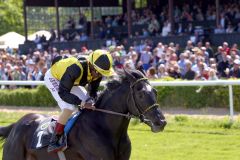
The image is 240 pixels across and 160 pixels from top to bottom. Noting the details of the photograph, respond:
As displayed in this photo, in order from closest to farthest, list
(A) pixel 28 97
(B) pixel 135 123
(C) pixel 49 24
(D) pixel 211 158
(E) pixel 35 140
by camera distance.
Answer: (E) pixel 35 140 < (D) pixel 211 158 < (B) pixel 135 123 < (A) pixel 28 97 < (C) pixel 49 24

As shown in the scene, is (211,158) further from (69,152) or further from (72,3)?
(72,3)

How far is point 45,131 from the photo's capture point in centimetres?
621

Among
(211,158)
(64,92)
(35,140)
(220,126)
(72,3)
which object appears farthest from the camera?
(72,3)

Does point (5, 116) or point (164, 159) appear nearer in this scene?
point (164, 159)

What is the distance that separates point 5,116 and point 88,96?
25.4ft

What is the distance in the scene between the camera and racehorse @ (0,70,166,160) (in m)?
5.49

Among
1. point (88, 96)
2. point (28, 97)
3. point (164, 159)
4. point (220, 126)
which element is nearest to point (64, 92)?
point (88, 96)

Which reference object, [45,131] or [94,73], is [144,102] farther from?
[45,131]

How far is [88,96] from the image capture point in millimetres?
6078

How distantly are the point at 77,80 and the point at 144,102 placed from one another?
0.80 m

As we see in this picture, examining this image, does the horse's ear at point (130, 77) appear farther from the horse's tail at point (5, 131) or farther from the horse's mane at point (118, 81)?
the horse's tail at point (5, 131)

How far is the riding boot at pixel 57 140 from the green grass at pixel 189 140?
2.56m

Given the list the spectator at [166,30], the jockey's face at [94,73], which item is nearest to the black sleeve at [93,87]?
the jockey's face at [94,73]

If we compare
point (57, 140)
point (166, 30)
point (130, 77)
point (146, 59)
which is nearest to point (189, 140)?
point (57, 140)
